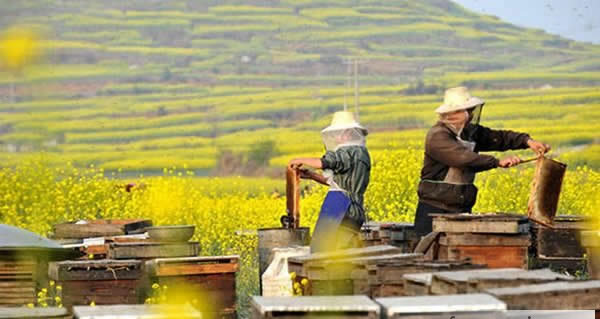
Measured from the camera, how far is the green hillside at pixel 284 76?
71938 mm

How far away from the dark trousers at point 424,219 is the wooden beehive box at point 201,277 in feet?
4.38

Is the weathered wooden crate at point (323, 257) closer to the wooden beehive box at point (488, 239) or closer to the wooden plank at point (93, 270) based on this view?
the wooden beehive box at point (488, 239)

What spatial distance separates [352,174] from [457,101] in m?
0.92

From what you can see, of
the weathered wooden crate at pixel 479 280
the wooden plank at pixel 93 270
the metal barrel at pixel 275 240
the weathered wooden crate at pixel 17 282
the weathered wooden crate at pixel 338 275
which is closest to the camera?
the weathered wooden crate at pixel 479 280

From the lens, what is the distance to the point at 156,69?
91625 millimetres

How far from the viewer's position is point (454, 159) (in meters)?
8.80

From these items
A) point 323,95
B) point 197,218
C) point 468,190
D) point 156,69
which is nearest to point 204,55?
point 156,69

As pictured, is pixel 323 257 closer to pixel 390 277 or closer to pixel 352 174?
pixel 390 277

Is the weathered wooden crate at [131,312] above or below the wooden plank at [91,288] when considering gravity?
above

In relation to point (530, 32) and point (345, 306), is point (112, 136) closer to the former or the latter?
point (530, 32)

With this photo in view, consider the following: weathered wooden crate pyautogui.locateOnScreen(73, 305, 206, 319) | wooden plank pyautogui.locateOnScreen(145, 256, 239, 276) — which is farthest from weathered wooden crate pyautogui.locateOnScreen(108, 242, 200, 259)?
weathered wooden crate pyautogui.locateOnScreen(73, 305, 206, 319)

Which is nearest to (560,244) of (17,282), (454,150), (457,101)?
(457,101)

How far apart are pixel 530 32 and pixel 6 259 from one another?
97.9 m

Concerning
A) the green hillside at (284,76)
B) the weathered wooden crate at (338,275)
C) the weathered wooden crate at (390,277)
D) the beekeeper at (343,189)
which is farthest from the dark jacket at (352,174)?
the green hillside at (284,76)
